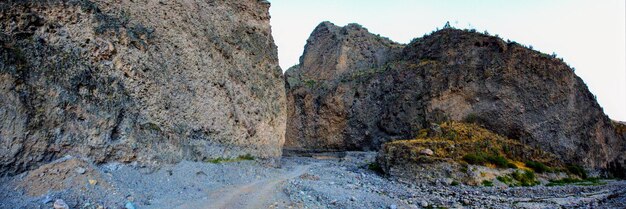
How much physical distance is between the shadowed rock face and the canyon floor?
12682 millimetres

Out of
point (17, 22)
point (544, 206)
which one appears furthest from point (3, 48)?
point (544, 206)

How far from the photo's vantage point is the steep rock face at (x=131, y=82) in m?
11.0

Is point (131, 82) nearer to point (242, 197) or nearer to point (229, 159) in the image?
point (242, 197)

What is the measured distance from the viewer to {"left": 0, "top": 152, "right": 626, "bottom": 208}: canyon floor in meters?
10.2

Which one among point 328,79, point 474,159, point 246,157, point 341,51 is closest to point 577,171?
point 474,159

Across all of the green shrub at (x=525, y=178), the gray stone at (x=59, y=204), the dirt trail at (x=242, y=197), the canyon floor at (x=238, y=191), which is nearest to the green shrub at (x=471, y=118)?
the green shrub at (x=525, y=178)

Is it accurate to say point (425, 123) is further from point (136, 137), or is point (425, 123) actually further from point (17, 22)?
point (17, 22)

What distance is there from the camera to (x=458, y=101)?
40062mm

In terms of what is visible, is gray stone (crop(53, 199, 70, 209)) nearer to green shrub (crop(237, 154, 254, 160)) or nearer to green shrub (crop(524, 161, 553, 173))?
green shrub (crop(237, 154, 254, 160))

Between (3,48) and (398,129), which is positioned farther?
(398,129)

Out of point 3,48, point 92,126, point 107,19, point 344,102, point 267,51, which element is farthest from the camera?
point 344,102

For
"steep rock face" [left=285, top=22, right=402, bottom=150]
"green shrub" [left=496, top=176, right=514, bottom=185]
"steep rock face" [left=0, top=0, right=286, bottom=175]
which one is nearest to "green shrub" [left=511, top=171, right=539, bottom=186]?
"green shrub" [left=496, top=176, right=514, bottom=185]

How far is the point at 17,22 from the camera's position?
1173 centimetres

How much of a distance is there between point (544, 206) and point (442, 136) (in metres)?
11.3
